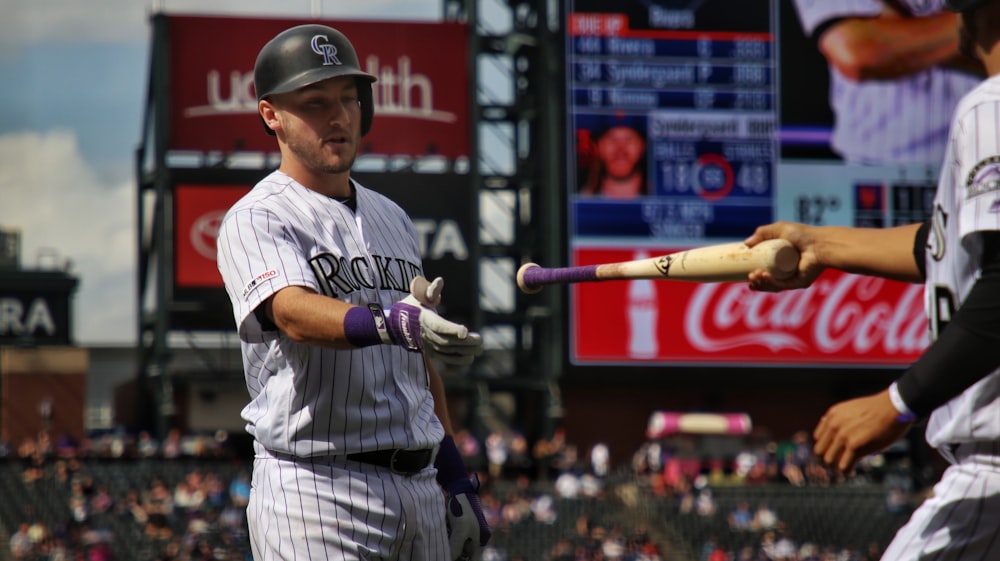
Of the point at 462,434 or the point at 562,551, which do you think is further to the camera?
the point at 462,434

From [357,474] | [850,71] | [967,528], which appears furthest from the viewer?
[850,71]

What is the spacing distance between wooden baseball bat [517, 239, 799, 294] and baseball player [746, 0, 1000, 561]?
54 mm

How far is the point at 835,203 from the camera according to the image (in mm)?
18500

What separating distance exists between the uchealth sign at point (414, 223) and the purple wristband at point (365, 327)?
15.0 metres

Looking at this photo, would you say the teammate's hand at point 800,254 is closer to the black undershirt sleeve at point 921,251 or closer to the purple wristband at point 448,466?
the black undershirt sleeve at point 921,251

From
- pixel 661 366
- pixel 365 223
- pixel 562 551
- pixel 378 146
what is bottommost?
pixel 562 551

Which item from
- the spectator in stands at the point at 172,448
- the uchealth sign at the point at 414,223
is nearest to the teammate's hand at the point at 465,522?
the spectator in stands at the point at 172,448

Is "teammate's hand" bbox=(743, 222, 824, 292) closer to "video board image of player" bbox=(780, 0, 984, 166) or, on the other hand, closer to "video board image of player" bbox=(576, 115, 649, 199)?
"video board image of player" bbox=(576, 115, 649, 199)

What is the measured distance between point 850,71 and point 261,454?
1691 cm

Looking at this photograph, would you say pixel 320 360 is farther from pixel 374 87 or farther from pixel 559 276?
pixel 374 87

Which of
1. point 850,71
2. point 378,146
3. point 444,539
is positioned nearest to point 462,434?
point 378,146

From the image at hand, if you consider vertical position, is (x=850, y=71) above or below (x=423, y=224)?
above

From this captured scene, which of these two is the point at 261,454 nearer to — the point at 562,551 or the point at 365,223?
the point at 365,223

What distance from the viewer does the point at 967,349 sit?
98.4 inches
